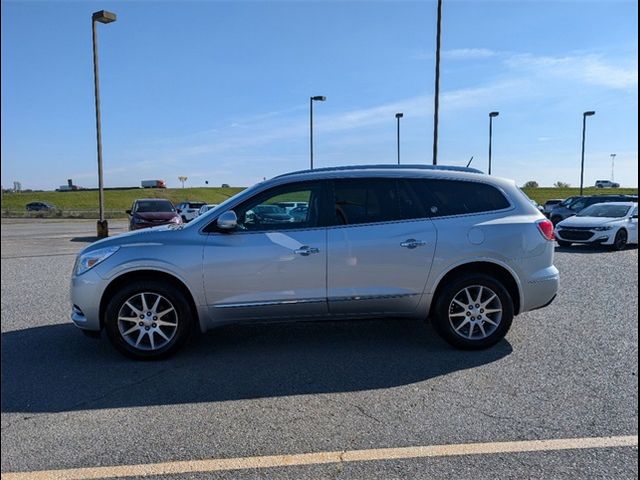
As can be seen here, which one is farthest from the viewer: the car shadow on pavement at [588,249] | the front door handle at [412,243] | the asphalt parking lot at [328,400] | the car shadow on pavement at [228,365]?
the car shadow on pavement at [588,249]

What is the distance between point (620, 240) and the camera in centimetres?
1383

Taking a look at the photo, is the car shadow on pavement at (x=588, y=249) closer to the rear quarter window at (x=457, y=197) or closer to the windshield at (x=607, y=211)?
the windshield at (x=607, y=211)

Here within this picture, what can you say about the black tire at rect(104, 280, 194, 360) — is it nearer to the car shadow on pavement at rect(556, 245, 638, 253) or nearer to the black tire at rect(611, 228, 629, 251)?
the car shadow on pavement at rect(556, 245, 638, 253)

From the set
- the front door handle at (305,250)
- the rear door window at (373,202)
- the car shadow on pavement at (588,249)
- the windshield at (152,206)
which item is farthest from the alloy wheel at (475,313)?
the windshield at (152,206)

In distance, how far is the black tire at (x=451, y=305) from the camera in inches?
193

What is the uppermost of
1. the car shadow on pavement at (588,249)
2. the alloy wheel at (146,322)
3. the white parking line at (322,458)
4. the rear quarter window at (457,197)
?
the rear quarter window at (457,197)

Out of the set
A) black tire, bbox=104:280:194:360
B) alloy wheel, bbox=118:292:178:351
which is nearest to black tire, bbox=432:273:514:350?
black tire, bbox=104:280:194:360

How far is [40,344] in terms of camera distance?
206 inches

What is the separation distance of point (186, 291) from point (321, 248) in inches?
53.3

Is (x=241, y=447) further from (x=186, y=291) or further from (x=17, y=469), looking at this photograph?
(x=186, y=291)

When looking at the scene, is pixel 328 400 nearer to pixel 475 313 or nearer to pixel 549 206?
pixel 475 313

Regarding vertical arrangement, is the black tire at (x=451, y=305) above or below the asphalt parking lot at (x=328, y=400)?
above

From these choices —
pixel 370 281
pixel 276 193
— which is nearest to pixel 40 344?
pixel 276 193

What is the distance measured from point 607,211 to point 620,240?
1.67 m
